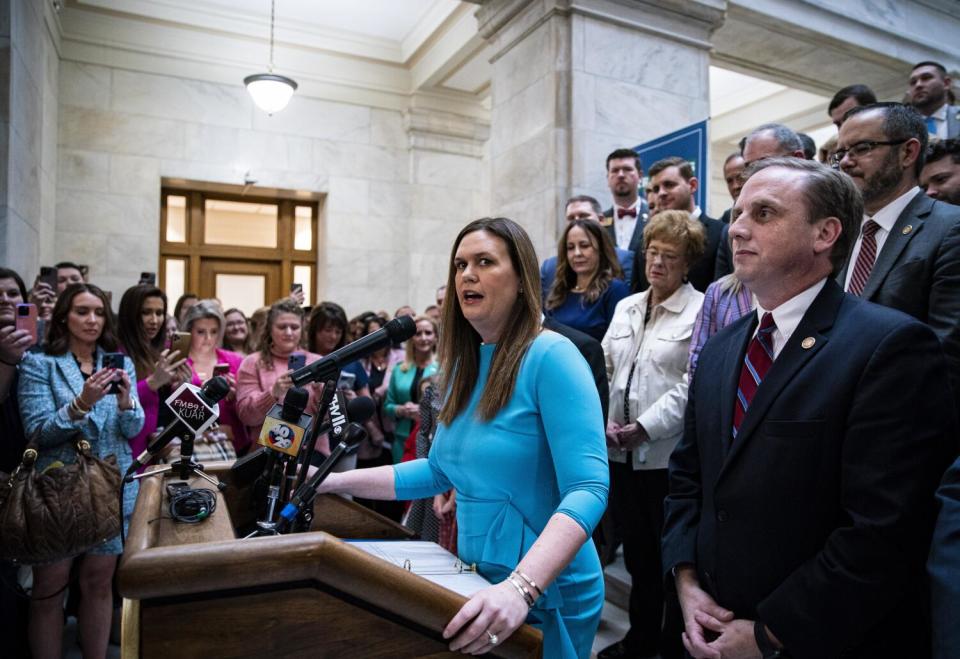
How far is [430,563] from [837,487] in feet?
2.91

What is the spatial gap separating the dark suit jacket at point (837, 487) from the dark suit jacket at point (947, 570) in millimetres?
97

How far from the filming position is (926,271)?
6.97ft

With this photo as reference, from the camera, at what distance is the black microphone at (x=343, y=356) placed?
1.53 meters

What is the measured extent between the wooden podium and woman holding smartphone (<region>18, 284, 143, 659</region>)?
2279mm

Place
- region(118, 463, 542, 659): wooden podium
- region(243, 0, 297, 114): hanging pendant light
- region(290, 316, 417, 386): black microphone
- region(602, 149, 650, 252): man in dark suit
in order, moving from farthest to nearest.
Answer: region(243, 0, 297, 114): hanging pendant light < region(602, 149, 650, 252): man in dark suit < region(290, 316, 417, 386): black microphone < region(118, 463, 542, 659): wooden podium

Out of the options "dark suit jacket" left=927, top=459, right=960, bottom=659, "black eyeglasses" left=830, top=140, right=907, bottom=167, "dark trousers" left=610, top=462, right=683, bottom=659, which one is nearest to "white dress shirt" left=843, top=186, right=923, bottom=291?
"black eyeglasses" left=830, top=140, right=907, bottom=167

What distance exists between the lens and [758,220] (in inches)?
66.4

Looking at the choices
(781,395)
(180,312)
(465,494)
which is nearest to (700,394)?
(781,395)

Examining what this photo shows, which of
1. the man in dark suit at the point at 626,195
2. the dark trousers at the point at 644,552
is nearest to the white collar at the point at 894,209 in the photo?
the dark trousers at the point at 644,552

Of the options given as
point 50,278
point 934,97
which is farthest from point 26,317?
point 934,97

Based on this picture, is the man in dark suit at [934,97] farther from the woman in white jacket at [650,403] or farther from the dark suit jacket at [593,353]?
the dark suit jacket at [593,353]

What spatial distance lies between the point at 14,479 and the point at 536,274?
7.82 ft

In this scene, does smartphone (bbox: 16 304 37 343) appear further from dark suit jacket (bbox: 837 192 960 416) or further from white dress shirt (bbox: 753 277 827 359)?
dark suit jacket (bbox: 837 192 960 416)

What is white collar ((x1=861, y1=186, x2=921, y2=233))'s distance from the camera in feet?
7.59
